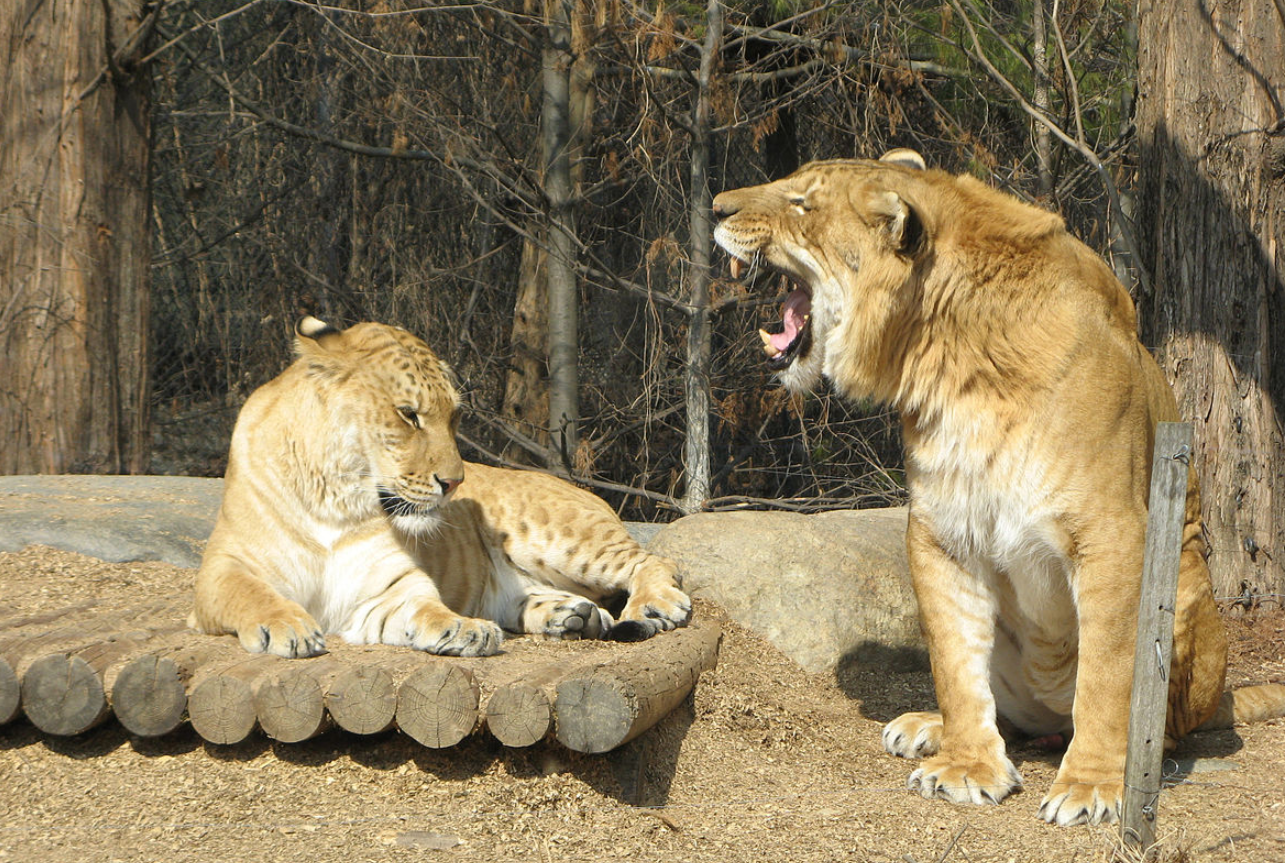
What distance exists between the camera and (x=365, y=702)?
10.7 ft

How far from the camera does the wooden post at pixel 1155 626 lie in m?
2.80

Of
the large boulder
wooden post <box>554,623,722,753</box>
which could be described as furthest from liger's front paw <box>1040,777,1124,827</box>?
the large boulder

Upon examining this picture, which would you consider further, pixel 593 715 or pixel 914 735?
pixel 914 735

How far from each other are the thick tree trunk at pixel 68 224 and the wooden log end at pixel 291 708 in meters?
3.94

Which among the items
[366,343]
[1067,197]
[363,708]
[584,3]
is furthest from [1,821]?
[1067,197]

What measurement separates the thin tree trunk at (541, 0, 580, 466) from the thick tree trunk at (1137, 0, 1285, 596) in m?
3.48

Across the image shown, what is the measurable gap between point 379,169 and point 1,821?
22.6 feet

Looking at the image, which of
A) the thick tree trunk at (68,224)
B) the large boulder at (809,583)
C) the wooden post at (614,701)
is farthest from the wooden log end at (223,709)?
the thick tree trunk at (68,224)

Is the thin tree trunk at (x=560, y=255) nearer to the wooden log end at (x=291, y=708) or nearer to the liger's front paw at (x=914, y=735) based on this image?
the liger's front paw at (x=914, y=735)

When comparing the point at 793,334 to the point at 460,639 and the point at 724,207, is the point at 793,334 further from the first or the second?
the point at 460,639

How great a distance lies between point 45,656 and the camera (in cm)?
346

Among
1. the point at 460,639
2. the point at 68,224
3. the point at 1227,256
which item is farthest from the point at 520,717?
the point at 68,224

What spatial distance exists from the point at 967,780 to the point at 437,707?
1448 mm

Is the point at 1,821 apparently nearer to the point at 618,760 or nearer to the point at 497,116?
the point at 618,760
